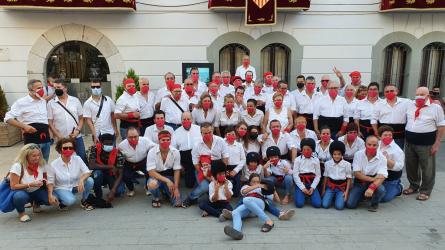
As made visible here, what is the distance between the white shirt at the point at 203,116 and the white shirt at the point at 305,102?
1.91 metres

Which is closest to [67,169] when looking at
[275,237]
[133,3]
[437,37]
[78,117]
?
[78,117]

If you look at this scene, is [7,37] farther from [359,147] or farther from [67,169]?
[359,147]

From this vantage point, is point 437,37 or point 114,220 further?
point 437,37

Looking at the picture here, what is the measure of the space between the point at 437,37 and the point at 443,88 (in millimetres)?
1662

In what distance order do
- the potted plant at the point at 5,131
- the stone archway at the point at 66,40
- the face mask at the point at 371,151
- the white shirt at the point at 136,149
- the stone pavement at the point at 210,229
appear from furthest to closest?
1. the stone archway at the point at 66,40
2. the potted plant at the point at 5,131
3. the white shirt at the point at 136,149
4. the face mask at the point at 371,151
5. the stone pavement at the point at 210,229

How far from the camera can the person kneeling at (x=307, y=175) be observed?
208 inches

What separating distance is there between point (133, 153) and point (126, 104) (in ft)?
3.93

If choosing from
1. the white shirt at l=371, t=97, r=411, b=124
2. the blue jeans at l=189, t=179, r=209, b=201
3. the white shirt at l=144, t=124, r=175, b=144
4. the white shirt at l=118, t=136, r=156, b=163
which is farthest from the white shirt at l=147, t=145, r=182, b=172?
the white shirt at l=371, t=97, r=411, b=124

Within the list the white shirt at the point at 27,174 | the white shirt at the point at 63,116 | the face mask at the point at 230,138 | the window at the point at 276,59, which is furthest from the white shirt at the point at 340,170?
the window at the point at 276,59

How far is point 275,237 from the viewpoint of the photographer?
4.29m

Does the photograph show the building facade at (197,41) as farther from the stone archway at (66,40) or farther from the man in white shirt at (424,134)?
the man in white shirt at (424,134)

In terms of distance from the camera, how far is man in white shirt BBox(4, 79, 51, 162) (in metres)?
5.45

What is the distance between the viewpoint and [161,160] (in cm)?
541

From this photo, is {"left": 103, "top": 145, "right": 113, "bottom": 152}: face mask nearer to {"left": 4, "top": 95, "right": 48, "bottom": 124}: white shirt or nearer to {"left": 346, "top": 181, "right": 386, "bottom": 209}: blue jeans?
{"left": 4, "top": 95, "right": 48, "bottom": 124}: white shirt
